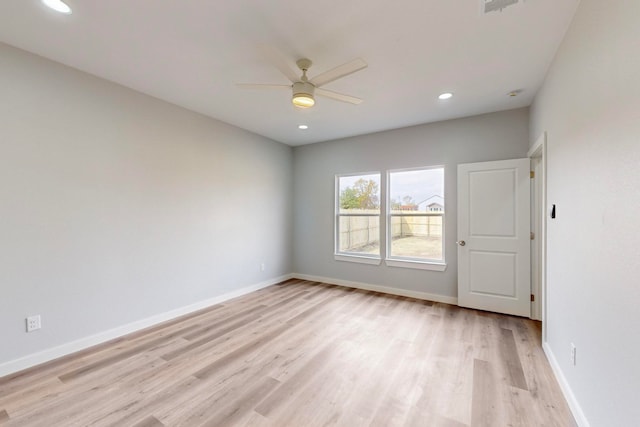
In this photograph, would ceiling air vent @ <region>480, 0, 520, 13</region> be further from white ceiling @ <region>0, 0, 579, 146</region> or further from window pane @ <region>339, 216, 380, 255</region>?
window pane @ <region>339, 216, 380, 255</region>

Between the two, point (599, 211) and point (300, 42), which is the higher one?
point (300, 42)

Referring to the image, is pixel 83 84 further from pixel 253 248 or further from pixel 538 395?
pixel 538 395

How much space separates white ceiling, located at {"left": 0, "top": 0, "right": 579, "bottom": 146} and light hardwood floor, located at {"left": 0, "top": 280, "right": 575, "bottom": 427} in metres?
2.86

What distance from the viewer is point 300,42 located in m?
2.23

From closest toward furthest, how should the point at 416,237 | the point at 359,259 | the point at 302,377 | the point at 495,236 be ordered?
the point at 302,377 < the point at 495,236 < the point at 416,237 < the point at 359,259

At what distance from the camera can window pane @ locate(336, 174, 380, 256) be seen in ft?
15.9

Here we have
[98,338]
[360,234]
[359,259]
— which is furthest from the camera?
[360,234]

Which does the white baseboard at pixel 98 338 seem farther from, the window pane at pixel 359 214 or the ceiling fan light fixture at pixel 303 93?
the ceiling fan light fixture at pixel 303 93

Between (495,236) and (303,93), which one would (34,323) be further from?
(495,236)

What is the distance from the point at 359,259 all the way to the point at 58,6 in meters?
4.63

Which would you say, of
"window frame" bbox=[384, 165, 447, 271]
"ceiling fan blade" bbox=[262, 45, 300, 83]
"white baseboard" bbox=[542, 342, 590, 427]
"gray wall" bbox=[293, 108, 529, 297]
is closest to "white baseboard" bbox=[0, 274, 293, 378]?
"gray wall" bbox=[293, 108, 529, 297]

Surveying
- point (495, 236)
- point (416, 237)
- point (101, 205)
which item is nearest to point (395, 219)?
point (416, 237)

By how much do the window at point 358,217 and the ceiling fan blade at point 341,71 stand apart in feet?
9.17

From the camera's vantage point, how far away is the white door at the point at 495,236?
351cm
